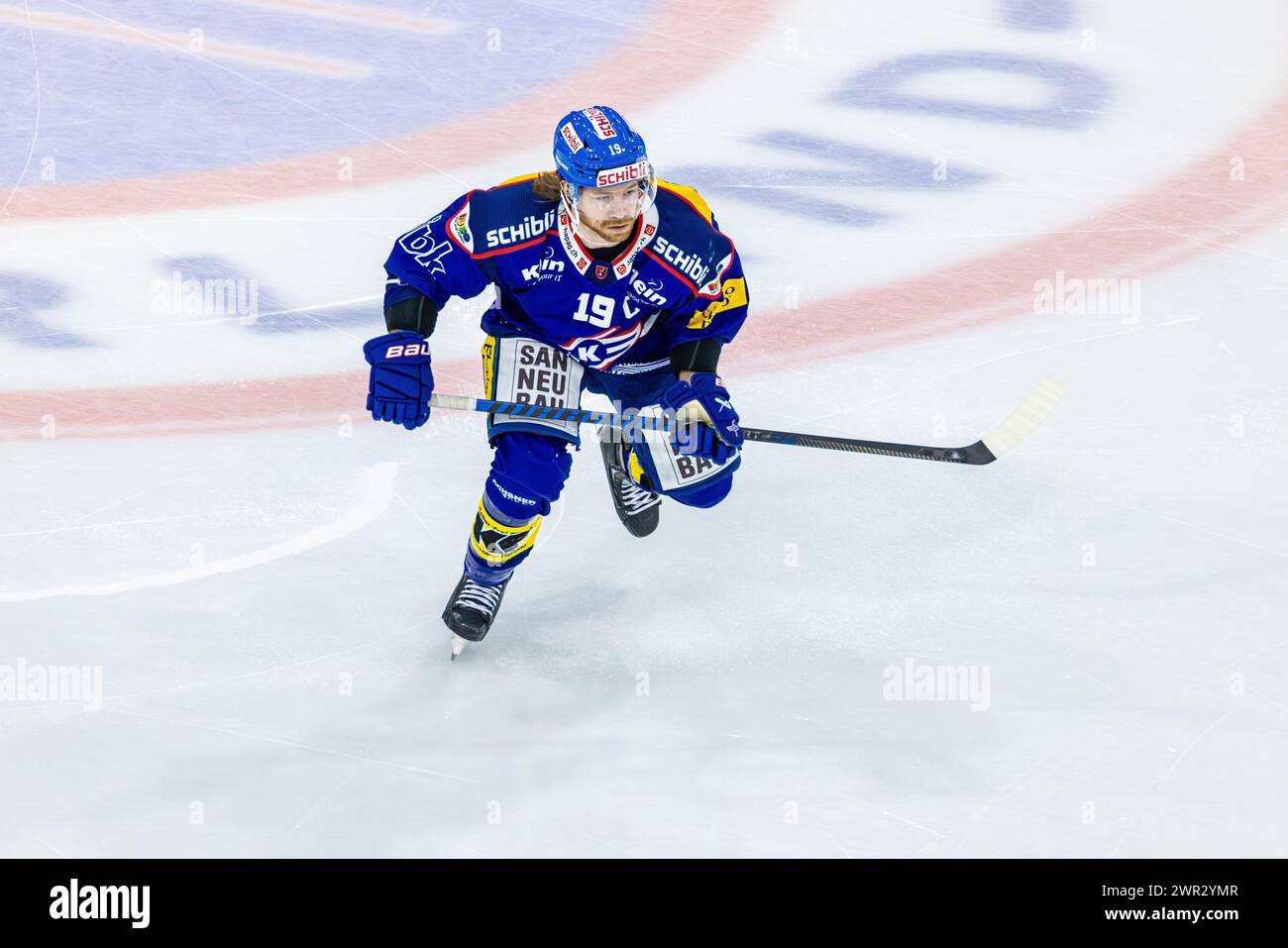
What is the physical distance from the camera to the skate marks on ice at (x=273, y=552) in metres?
4.31

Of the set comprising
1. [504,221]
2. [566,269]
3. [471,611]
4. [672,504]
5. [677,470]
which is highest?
[504,221]

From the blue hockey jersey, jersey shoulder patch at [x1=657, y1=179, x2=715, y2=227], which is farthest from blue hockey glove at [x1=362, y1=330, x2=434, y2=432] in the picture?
jersey shoulder patch at [x1=657, y1=179, x2=715, y2=227]

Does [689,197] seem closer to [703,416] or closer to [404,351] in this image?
[703,416]

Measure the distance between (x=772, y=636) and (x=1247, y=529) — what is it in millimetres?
1547

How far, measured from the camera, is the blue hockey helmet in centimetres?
364

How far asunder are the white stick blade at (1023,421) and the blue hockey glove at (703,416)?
2.58ft

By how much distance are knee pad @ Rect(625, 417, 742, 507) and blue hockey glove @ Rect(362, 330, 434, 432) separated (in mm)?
706

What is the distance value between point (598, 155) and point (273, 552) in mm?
1626

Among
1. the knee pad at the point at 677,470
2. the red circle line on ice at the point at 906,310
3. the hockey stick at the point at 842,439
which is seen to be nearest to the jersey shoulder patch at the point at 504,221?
the hockey stick at the point at 842,439

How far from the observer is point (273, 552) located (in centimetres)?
453

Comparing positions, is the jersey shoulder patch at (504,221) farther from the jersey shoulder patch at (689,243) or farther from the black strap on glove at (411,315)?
the jersey shoulder patch at (689,243)

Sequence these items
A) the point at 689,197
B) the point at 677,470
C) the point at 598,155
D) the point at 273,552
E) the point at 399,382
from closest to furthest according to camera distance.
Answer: the point at 598,155 → the point at 399,382 → the point at 689,197 → the point at 677,470 → the point at 273,552

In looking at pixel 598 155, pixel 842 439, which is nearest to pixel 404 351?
pixel 598 155

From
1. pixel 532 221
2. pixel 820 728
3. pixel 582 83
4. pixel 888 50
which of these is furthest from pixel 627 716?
pixel 888 50
